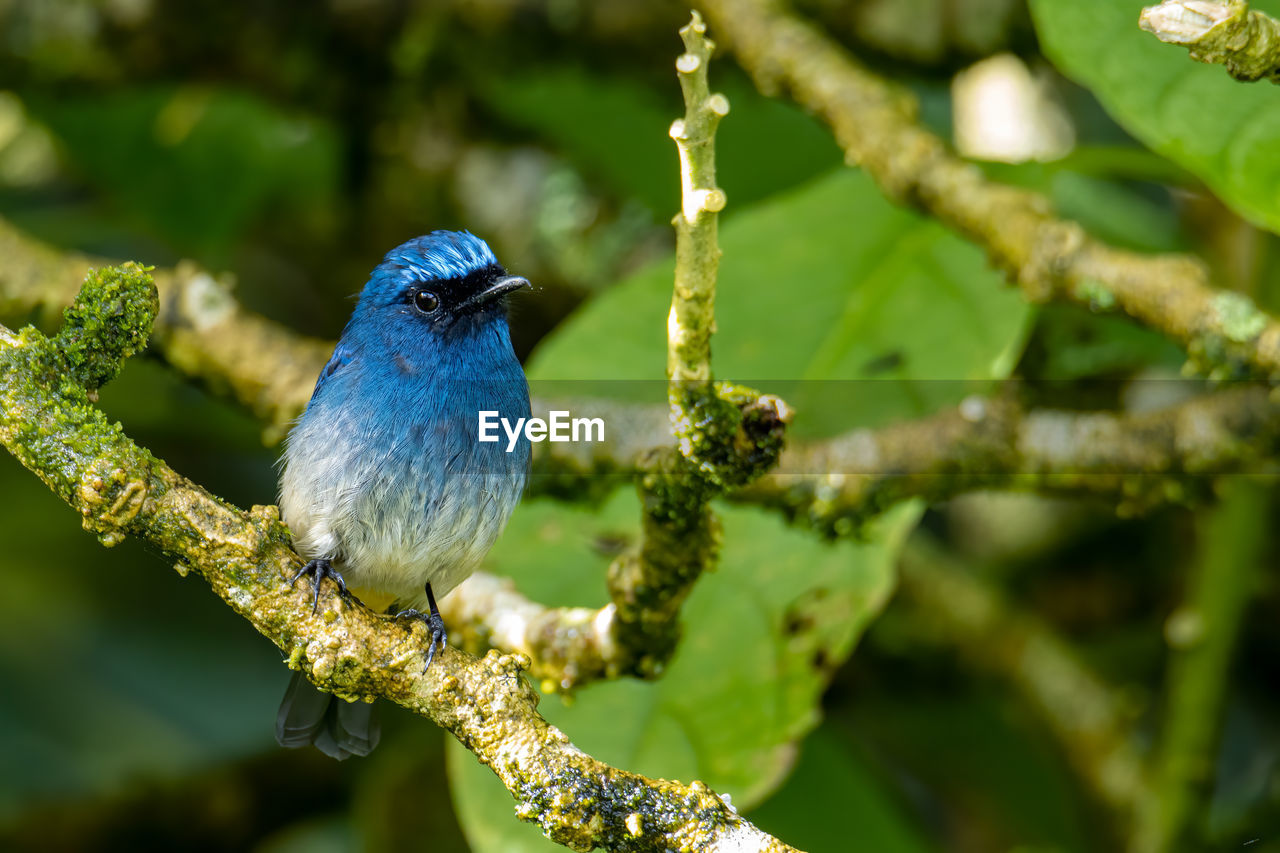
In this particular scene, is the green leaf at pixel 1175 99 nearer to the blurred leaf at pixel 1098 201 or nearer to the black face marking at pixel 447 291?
the blurred leaf at pixel 1098 201

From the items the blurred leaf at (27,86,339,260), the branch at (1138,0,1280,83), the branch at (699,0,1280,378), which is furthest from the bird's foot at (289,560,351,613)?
the blurred leaf at (27,86,339,260)

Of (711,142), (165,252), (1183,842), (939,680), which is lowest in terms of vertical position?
(1183,842)

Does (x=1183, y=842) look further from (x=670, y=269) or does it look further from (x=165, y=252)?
(x=165, y=252)

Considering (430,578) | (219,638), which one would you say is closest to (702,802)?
(430,578)

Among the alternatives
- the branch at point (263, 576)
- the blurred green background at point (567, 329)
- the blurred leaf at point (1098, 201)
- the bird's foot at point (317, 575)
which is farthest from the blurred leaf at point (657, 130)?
the branch at point (263, 576)

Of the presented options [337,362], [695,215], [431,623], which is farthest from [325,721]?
[695,215]

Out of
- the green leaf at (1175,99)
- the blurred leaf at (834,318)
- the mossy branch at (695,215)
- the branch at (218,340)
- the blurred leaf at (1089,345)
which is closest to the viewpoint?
the mossy branch at (695,215)
